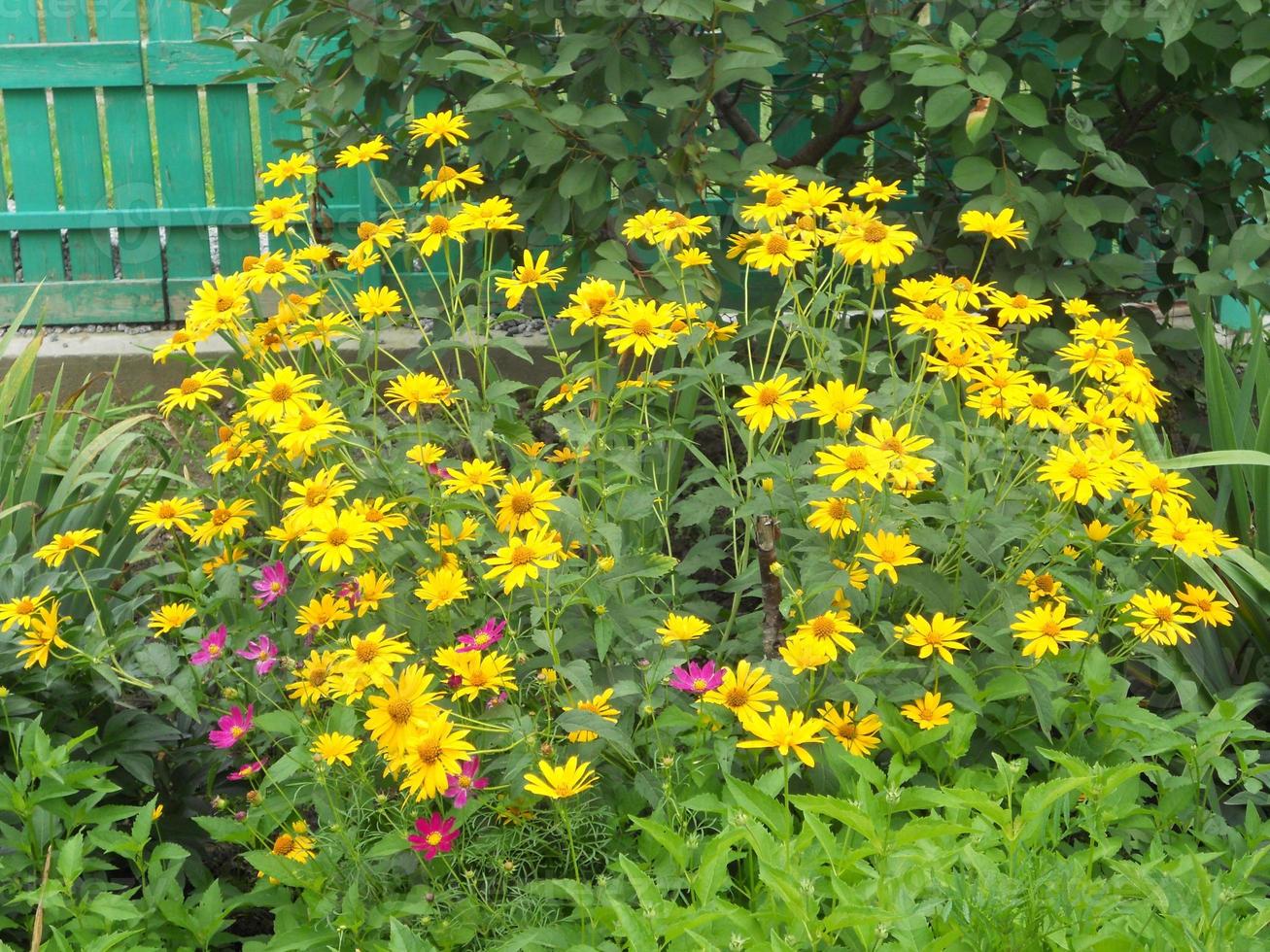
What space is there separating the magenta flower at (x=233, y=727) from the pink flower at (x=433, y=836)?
0.31 metres

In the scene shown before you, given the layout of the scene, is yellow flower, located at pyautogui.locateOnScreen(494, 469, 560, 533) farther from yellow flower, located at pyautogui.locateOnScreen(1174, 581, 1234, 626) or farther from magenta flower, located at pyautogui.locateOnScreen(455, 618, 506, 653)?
yellow flower, located at pyautogui.locateOnScreen(1174, 581, 1234, 626)

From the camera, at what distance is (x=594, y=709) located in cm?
183

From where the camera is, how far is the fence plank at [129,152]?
444 cm

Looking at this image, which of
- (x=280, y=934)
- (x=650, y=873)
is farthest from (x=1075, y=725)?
(x=280, y=934)

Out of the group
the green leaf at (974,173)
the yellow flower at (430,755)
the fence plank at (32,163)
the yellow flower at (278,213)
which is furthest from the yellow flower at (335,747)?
the fence plank at (32,163)

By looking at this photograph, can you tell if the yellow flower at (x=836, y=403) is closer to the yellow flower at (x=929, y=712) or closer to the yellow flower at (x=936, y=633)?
the yellow flower at (x=936, y=633)

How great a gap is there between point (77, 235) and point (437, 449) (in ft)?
10.5

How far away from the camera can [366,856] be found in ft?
5.81

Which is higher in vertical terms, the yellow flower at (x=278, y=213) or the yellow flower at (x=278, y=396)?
the yellow flower at (x=278, y=213)

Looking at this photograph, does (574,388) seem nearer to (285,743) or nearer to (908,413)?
(908,413)

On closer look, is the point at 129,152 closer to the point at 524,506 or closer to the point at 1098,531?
the point at 524,506

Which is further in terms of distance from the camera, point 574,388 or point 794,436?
point 794,436

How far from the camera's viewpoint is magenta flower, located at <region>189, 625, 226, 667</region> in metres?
1.95

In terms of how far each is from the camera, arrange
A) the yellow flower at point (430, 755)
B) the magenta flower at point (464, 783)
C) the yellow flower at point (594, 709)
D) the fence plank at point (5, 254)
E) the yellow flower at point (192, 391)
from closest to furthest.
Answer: the yellow flower at point (430, 755) → the magenta flower at point (464, 783) → the yellow flower at point (594, 709) → the yellow flower at point (192, 391) → the fence plank at point (5, 254)
